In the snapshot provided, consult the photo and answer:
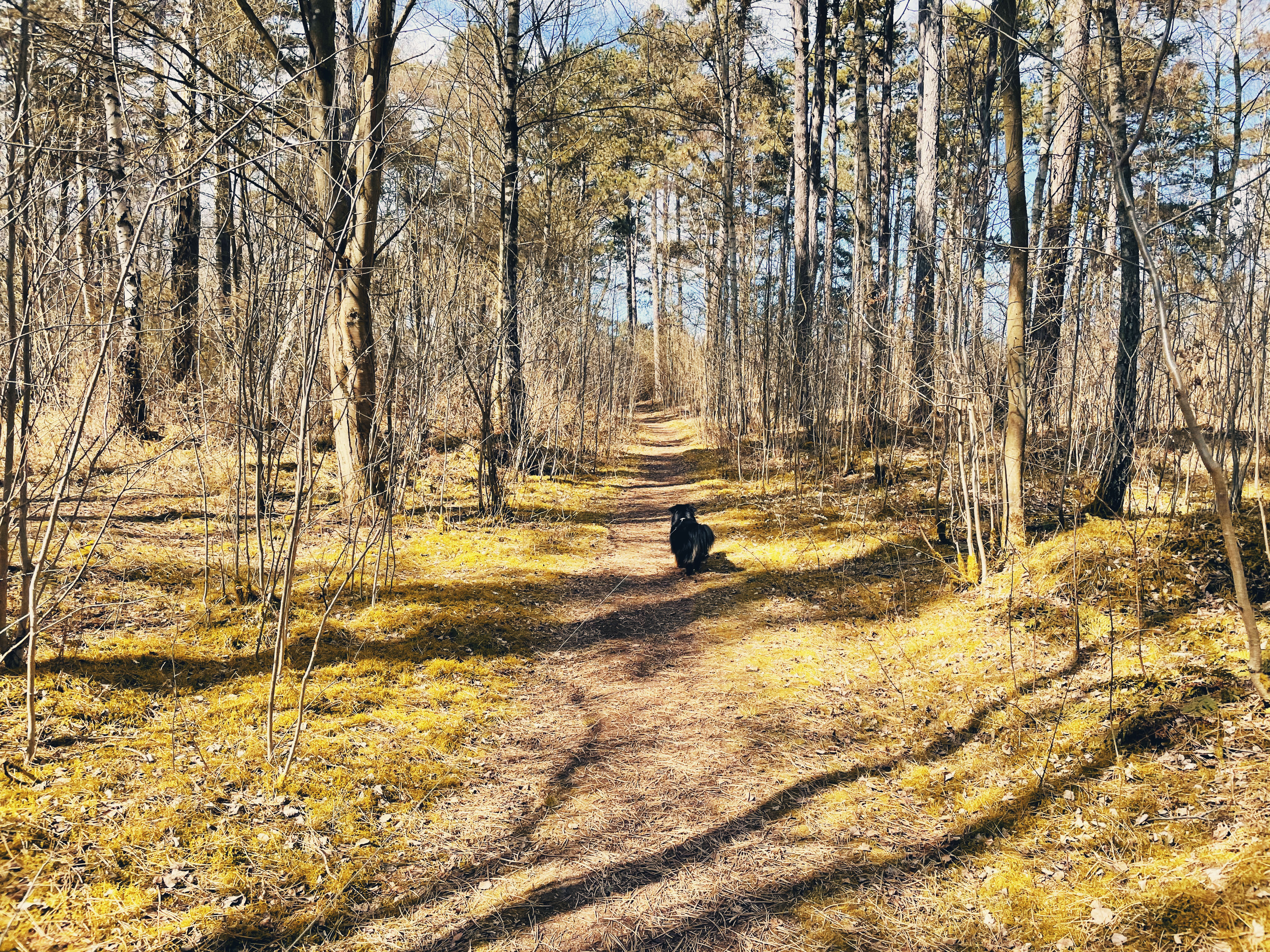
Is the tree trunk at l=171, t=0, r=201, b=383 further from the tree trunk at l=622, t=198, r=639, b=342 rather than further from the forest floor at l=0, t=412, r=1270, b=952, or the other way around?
the tree trunk at l=622, t=198, r=639, b=342

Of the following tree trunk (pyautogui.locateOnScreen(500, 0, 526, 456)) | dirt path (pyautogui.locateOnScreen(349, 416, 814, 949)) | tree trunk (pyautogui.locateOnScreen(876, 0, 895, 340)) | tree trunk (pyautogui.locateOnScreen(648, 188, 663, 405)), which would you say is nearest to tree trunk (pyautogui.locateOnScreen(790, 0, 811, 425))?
tree trunk (pyautogui.locateOnScreen(876, 0, 895, 340))

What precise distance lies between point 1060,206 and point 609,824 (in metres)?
7.36

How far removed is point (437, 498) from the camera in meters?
8.62

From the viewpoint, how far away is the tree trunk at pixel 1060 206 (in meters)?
6.12

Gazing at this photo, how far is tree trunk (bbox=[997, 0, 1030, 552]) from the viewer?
525 centimetres

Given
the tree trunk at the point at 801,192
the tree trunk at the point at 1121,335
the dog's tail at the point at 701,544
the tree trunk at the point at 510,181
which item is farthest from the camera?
the tree trunk at the point at 801,192

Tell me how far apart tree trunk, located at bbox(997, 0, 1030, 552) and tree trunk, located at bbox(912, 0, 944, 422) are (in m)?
2.01

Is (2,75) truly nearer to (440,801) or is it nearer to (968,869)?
(440,801)

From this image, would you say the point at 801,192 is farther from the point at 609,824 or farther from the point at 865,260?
the point at 609,824

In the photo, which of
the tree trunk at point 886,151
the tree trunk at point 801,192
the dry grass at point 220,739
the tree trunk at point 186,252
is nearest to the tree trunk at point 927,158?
the tree trunk at point 801,192

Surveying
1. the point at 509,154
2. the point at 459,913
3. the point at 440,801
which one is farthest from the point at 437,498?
the point at 459,913

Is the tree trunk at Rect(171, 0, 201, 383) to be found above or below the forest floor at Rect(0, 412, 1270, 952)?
above

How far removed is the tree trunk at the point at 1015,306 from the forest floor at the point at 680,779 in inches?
16.7

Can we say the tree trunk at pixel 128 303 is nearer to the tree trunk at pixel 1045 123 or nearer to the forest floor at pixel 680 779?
the forest floor at pixel 680 779
